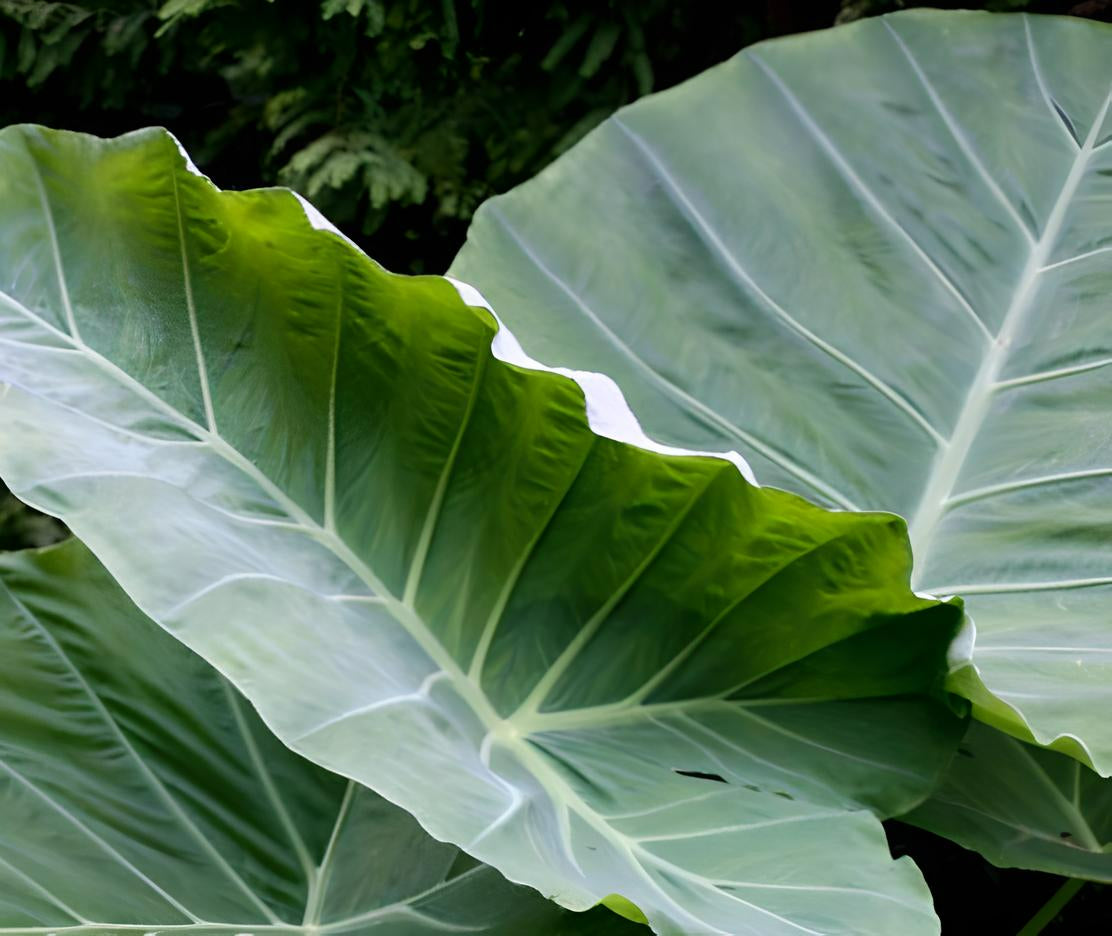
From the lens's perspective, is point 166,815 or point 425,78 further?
point 425,78

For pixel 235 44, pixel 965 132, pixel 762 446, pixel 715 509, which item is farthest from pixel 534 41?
pixel 715 509

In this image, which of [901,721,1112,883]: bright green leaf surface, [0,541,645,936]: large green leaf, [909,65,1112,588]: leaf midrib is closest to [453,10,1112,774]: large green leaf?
[909,65,1112,588]: leaf midrib

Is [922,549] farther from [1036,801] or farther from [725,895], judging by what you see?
[725,895]

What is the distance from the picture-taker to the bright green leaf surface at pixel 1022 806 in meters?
0.96

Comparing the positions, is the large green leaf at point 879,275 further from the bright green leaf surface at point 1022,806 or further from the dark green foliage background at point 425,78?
the dark green foliage background at point 425,78

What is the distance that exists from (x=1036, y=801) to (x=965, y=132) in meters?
0.66

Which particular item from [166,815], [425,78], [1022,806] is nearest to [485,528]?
[166,815]

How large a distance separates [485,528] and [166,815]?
1.02 ft

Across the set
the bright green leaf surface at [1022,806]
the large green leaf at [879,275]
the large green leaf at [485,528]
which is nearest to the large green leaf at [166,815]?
the large green leaf at [485,528]

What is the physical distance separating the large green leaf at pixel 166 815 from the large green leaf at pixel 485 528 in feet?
0.44

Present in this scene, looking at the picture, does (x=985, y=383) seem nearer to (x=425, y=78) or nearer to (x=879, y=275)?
(x=879, y=275)

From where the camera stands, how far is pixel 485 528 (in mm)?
820

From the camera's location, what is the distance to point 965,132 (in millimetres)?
1235

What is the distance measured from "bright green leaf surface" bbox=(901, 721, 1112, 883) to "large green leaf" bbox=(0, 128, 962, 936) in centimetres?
15
